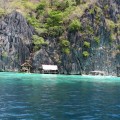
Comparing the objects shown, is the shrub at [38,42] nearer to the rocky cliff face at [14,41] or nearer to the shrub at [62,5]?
the rocky cliff face at [14,41]

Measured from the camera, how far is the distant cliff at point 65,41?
99.9 meters

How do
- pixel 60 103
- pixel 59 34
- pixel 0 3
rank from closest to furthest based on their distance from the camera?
pixel 60 103 < pixel 59 34 < pixel 0 3

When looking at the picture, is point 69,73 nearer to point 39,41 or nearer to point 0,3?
point 39,41

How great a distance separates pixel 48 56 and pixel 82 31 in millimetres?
13288

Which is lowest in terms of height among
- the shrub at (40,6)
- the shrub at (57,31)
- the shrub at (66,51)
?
the shrub at (66,51)

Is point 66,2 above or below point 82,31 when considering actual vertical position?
above

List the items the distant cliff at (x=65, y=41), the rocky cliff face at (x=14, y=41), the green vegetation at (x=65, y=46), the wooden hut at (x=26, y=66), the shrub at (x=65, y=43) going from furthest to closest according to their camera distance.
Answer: the shrub at (x=65, y=43), the green vegetation at (x=65, y=46), the distant cliff at (x=65, y=41), the wooden hut at (x=26, y=66), the rocky cliff face at (x=14, y=41)

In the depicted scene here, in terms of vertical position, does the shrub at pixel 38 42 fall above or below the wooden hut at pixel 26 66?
above

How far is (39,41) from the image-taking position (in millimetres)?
100875

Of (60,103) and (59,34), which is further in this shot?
(59,34)

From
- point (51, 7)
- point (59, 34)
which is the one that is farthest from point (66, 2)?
point (59, 34)

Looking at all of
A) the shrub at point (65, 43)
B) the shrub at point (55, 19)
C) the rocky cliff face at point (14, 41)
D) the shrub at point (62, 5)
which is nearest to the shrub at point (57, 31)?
the shrub at point (55, 19)

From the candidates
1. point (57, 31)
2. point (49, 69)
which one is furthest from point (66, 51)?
point (57, 31)

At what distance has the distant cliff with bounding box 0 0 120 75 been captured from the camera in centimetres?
9994
